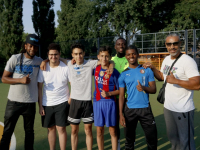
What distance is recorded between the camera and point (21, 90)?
330cm

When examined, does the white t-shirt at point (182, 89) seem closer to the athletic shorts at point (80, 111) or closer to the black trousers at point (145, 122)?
the black trousers at point (145, 122)

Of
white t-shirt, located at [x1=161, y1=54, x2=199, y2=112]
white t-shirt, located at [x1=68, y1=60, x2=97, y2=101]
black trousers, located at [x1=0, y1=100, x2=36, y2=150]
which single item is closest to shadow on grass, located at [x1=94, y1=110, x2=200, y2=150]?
white t-shirt, located at [x1=68, y1=60, x2=97, y2=101]

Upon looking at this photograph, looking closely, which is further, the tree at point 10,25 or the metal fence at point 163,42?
the tree at point 10,25

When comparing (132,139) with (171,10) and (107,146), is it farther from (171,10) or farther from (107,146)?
(171,10)

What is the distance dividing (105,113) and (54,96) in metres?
0.88

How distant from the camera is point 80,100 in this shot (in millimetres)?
3312

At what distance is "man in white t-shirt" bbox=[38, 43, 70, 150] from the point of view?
11.0 ft

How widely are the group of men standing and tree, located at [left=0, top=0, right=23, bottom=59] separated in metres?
22.4

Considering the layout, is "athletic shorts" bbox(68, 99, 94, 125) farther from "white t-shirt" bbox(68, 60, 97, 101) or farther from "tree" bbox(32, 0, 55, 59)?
"tree" bbox(32, 0, 55, 59)

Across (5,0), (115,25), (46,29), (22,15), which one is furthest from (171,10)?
(5,0)

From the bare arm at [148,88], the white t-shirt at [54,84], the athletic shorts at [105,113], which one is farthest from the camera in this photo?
the white t-shirt at [54,84]

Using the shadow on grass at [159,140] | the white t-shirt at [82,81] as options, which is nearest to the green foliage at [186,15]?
the shadow on grass at [159,140]

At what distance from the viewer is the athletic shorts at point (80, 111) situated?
3.31 metres

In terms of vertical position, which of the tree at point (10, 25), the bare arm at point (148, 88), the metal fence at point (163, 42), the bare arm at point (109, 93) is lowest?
the bare arm at point (109, 93)
